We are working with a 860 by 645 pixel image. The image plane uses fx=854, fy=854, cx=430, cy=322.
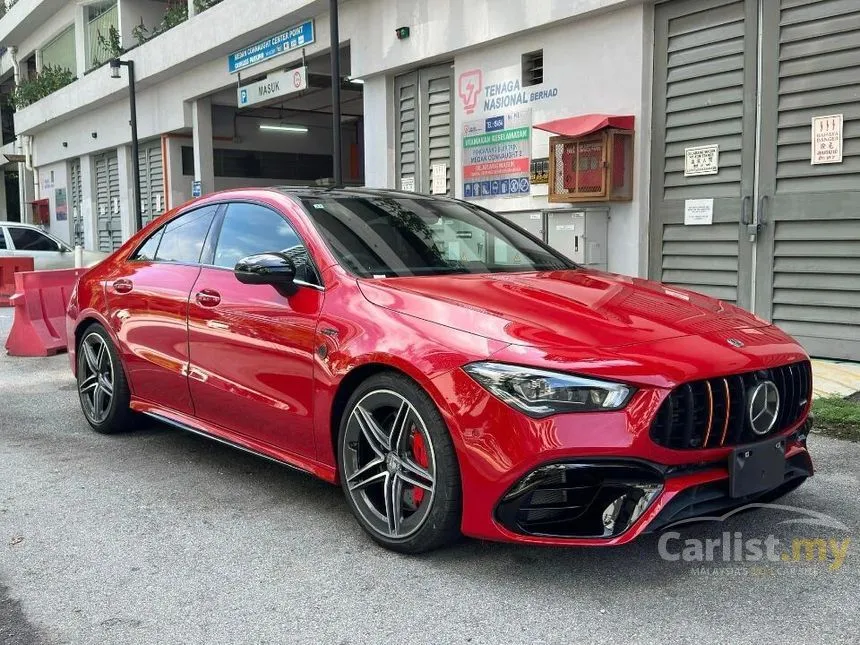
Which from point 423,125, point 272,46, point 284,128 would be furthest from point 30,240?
point 423,125

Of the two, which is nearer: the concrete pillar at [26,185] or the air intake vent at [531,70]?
the air intake vent at [531,70]

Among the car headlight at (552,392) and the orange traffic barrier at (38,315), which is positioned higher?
the car headlight at (552,392)

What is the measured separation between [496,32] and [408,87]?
2173 millimetres

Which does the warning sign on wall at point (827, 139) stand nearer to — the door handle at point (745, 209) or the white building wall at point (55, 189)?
the door handle at point (745, 209)

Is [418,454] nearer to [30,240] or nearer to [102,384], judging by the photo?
[102,384]

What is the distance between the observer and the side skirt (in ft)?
12.1

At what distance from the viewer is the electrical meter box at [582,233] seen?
874 cm

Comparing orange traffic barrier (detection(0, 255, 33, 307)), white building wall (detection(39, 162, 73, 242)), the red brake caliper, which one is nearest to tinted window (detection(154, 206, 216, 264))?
the red brake caliper

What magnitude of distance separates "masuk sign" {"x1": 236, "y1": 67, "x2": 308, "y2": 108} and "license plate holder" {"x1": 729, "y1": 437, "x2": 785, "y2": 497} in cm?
1158

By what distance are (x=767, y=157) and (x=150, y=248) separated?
207 inches

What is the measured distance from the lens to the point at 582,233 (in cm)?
873

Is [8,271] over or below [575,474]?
over

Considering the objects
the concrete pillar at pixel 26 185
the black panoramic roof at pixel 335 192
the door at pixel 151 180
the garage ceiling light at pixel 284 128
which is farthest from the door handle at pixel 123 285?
the concrete pillar at pixel 26 185

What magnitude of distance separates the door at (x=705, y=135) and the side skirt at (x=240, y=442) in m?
5.27
